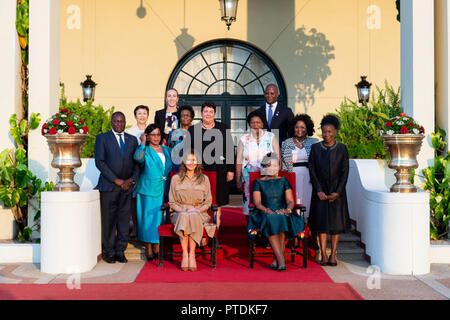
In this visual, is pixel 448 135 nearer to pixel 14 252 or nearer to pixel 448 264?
pixel 448 264

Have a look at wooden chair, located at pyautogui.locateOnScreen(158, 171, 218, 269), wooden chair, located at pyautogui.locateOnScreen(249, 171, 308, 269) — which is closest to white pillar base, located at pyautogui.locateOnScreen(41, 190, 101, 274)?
wooden chair, located at pyautogui.locateOnScreen(158, 171, 218, 269)

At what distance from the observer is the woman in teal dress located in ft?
22.5

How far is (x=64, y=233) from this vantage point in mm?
6129

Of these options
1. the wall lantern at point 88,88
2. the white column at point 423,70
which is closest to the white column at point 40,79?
the wall lantern at point 88,88

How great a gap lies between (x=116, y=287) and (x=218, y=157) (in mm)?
2348

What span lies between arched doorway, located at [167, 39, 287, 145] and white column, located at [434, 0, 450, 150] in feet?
15.7

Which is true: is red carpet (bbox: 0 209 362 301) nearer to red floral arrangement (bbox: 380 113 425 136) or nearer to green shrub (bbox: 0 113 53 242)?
red floral arrangement (bbox: 380 113 425 136)

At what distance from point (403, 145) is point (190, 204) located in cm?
273

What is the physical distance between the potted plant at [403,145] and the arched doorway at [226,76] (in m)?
6.08

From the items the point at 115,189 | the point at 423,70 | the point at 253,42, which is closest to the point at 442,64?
the point at 423,70

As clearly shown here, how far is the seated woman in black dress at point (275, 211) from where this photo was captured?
20.9 ft

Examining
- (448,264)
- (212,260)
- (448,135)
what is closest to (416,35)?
(448,135)

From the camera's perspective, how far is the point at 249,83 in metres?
12.5

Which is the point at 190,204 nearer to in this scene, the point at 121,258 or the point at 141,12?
the point at 121,258
